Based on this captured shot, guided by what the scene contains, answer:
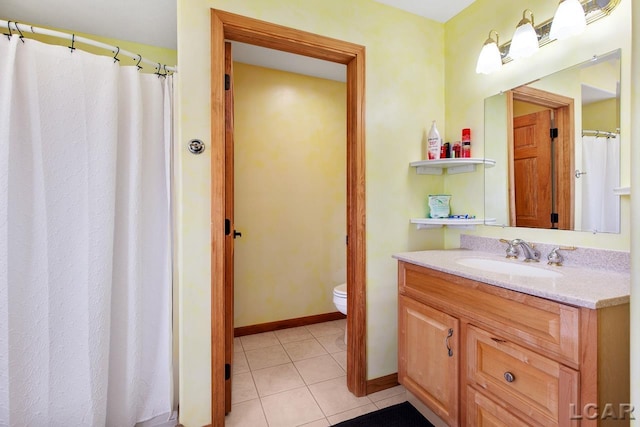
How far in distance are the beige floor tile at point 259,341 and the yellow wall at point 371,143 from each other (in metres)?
1.00

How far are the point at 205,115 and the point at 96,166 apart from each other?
1.90 ft

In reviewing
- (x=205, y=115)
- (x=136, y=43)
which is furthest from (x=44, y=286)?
(x=136, y=43)

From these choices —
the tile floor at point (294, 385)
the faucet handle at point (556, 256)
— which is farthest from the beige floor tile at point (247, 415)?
the faucet handle at point (556, 256)

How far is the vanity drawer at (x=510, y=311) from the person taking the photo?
953mm

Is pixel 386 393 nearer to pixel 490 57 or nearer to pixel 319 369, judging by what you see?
pixel 319 369

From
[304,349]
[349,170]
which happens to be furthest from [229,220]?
[304,349]

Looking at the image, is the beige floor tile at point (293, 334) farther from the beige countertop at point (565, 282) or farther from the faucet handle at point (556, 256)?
the faucet handle at point (556, 256)

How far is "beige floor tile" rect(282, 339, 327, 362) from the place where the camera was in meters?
2.37

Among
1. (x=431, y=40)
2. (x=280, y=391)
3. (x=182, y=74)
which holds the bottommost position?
(x=280, y=391)

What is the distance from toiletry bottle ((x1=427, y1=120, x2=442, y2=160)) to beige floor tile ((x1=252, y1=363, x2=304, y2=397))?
69.2 inches

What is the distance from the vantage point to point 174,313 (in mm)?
1626

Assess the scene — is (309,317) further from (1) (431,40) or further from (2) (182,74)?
(1) (431,40)

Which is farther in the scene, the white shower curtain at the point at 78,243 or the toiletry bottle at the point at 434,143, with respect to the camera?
the toiletry bottle at the point at 434,143

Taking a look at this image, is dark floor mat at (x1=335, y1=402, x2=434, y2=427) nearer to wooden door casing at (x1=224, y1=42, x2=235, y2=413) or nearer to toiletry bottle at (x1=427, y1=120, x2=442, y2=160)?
wooden door casing at (x1=224, y1=42, x2=235, y2=413)
